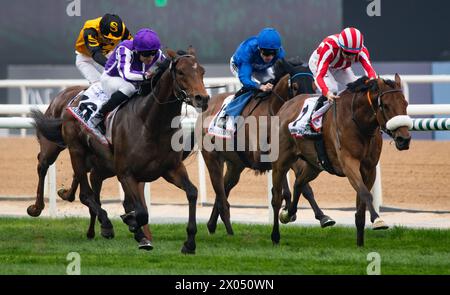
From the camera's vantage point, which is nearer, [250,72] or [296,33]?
[250,72]

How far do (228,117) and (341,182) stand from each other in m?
3.18

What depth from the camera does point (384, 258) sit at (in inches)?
350

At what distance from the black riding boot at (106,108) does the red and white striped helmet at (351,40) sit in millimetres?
1616

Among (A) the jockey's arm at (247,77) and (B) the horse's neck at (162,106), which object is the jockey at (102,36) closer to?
(A) the jockey's arm at (247,77)

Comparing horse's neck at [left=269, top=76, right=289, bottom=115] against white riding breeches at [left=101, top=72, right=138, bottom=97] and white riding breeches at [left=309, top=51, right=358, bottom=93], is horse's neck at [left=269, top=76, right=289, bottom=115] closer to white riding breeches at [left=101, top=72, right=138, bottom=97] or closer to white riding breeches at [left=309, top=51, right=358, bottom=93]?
white riding breeches at [left=309, top=51, right=358, bottom=93]

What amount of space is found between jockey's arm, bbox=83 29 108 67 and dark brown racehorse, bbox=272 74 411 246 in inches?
66.8

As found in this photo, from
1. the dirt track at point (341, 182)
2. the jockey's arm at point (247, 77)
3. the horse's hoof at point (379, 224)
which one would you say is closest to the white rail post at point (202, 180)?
the dirt track at point (341, 182)

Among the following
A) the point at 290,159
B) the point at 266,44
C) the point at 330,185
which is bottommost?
the point at 330,185

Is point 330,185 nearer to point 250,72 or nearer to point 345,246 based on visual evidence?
point 250,72

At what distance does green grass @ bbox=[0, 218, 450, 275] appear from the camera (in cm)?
846
